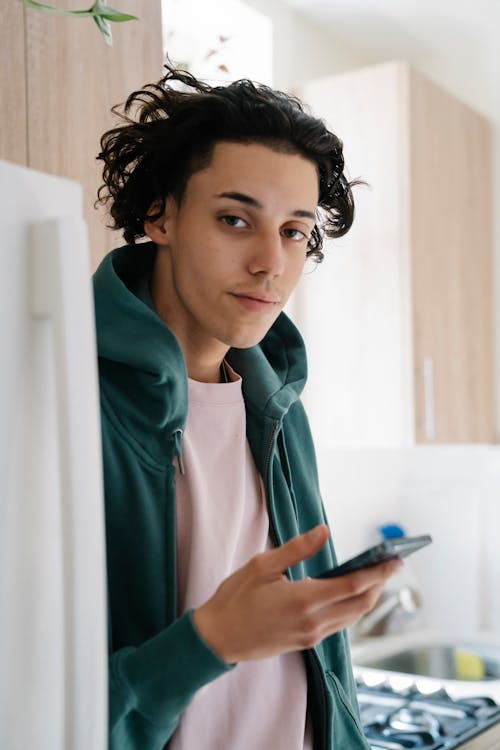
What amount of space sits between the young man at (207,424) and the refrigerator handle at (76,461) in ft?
0.55

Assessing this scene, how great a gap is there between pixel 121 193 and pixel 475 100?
2.29 m

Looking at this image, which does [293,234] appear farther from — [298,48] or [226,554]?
[298,48]

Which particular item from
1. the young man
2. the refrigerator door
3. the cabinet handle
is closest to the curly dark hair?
the young man

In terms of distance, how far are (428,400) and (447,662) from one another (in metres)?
0.71

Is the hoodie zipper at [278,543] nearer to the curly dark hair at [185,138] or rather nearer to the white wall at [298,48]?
the curly dark hair at [185,138]

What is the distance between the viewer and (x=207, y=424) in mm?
1125

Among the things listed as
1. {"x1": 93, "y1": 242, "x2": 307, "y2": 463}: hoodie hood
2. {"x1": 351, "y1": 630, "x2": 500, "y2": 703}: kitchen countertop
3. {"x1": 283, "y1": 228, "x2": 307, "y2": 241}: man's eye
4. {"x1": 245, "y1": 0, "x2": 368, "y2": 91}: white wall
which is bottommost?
{"x1": 351, "y1": 630, "x2": 500, "y2": 703}: kitchen countertop

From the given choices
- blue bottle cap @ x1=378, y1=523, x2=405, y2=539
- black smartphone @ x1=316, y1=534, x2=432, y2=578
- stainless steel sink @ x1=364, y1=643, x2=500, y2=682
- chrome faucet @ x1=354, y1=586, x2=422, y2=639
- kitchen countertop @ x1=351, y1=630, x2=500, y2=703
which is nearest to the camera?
black smartphone @ x1=316, y1=534, x2=432, y2=578

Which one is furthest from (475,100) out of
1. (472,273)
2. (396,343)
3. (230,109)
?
(230,109)

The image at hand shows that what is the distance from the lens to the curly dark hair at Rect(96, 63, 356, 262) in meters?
1.08

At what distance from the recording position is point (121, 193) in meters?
1.15

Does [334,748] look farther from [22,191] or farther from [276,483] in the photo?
[22,191]

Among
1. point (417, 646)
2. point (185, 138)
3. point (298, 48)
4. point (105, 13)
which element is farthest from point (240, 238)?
point (298, 48)

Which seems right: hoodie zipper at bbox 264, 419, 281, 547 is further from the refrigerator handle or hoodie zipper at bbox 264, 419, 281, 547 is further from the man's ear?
the refrigerator handle
